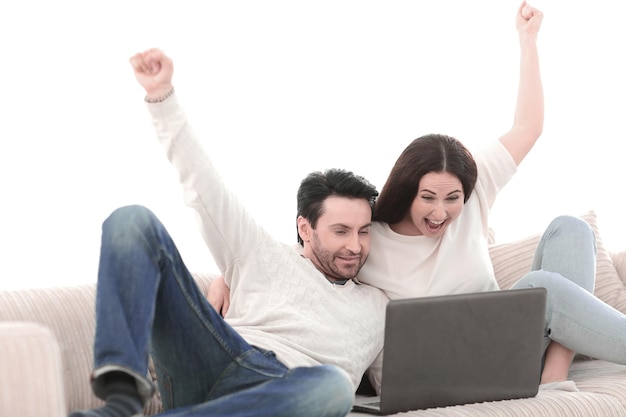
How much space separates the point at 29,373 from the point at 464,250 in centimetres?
132

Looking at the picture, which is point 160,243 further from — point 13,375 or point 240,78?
point 240,78

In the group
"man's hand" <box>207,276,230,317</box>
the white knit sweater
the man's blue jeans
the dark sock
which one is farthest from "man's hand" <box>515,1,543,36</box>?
the dark sock

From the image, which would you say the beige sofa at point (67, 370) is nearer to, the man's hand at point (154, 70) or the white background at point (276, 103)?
the man's hand at point (154, 70)

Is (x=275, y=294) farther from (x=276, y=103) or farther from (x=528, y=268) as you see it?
(x=276, y=103)

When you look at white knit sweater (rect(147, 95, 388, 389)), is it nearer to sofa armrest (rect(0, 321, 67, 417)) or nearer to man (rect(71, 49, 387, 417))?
man (rect(71, 49, 387, 417))

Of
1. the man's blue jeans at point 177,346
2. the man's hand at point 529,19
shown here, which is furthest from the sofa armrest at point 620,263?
the man's blue jeans at point 177,346

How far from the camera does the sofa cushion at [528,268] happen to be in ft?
9.74

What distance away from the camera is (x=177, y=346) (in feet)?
6.30

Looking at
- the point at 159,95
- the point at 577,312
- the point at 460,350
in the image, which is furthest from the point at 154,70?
the point at 577,312

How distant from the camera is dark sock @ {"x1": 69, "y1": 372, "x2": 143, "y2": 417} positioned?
1.55m

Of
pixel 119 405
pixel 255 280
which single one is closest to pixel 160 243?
pixel 119 405

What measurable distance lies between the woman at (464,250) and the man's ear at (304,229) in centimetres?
17

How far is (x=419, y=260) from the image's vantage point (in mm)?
2494

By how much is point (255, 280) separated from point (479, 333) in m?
0.53
